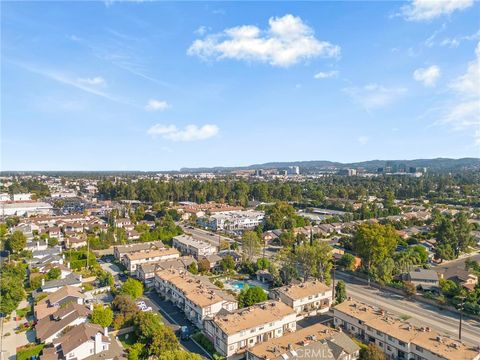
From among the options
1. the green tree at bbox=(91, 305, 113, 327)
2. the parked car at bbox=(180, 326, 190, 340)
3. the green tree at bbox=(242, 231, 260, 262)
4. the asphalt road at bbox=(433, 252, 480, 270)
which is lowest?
the asphalt road at bbox=(433, 252, 480, 270)

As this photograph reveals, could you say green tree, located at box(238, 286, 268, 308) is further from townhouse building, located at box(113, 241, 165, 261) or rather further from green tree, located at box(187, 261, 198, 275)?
townhouse building, located at box(113, 241, 165, 261)

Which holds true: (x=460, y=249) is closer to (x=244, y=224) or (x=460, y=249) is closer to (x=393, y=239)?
(x=393, y=239)

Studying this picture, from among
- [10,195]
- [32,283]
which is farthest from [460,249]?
[10,195]

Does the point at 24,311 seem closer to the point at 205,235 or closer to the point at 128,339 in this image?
the point at 128,339

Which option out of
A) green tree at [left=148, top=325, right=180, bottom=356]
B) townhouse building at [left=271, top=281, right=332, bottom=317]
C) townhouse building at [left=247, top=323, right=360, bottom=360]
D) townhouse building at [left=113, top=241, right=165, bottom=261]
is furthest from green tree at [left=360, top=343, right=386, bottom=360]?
townhouse building at [left=113, top=241, right=165, bottom=261]

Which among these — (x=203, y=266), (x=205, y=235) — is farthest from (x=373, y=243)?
(x=205, y=235)
